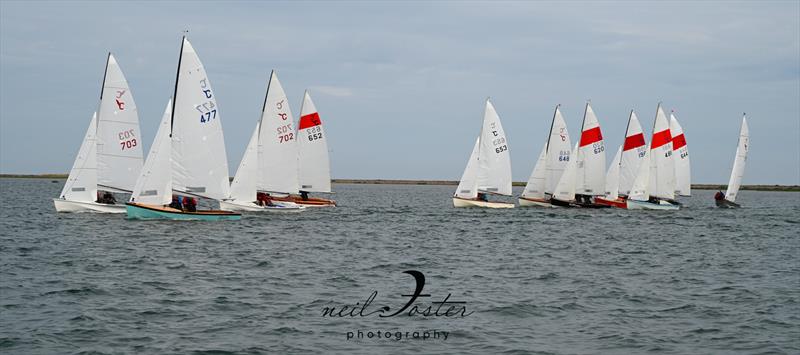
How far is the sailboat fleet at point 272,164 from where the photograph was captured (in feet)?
121

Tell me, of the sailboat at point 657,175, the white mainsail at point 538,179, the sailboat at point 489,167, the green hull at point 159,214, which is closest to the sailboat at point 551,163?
the white mainsail at point 538,179

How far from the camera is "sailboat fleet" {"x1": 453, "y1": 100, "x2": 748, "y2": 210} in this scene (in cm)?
5666

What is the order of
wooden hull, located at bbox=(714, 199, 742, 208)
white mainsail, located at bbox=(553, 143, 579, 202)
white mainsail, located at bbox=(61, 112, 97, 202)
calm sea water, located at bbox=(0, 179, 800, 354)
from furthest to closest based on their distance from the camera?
wooden hull, located at bbox=(714, 199, 742, 208) → white mainsail, located at bbox=(553, 143, 579, 202) → white mainsail, located at bbox=(61, 112, 97, 202) → calm sea water, located at bbox=(0, 179, 800, 354)

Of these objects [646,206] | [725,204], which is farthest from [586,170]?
[725,204]

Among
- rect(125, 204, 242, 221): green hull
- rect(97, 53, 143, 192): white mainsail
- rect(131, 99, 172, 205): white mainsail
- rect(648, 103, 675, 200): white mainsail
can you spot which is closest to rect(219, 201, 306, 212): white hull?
rect(97, 53, 143, 192): white mainsail

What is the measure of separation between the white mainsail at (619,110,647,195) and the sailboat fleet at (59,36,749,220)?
89 mm

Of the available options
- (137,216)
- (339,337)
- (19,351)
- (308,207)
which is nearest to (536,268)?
(339,337)

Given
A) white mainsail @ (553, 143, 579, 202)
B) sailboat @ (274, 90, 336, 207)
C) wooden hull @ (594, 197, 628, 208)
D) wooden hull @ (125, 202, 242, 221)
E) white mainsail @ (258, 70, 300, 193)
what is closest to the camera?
wooden hull @ (125, 202, 242, 221)

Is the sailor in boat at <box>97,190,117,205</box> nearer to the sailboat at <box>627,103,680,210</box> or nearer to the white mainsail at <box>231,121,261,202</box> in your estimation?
the white mainsail at <box>231,121,261,202</box>

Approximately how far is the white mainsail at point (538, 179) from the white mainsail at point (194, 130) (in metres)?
28.0

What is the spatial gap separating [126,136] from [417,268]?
69.8ft

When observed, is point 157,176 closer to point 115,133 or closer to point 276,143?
point 115,133

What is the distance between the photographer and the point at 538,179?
197 ft

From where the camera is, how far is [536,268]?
25.2 meters
